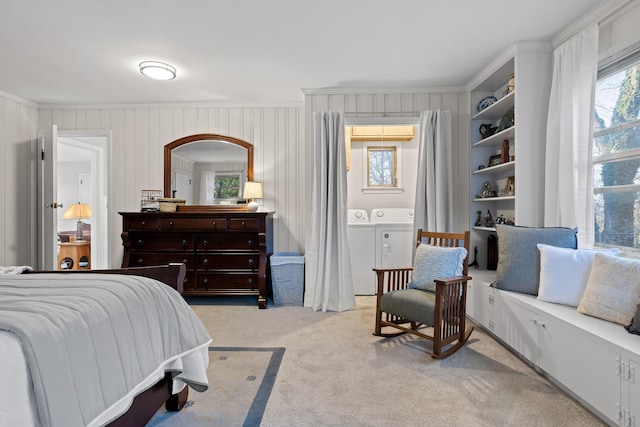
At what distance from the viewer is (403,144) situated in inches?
203

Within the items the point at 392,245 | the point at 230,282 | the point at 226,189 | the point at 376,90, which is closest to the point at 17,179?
the point at 226,189

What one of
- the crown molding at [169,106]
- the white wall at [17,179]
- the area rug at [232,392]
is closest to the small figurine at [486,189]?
the crown molding at [169,106]

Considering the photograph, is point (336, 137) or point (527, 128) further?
point (336, 137)

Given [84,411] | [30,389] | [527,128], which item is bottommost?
[84,411]

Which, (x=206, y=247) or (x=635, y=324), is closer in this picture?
(x=635, y=324)

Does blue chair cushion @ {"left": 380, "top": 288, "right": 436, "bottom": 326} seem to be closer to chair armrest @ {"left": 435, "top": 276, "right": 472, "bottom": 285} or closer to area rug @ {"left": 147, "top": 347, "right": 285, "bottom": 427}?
chair armrest @ {"left": 435, "top": 276, "right": 472, "bottom": 285}

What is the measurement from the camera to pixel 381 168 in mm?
5180

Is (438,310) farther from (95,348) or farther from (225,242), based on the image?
(225,242)

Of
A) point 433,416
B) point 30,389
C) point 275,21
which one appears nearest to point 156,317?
point 30,389

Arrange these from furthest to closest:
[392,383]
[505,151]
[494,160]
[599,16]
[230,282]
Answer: [230,282], [494,160], [505,151], [599,16], [392,383]

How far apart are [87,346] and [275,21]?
7.59ft

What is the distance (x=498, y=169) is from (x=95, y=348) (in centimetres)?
358

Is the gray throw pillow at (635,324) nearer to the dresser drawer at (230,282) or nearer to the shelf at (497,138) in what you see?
the shelf at (497,138)

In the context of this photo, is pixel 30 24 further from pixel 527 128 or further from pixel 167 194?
pixel 527 128
